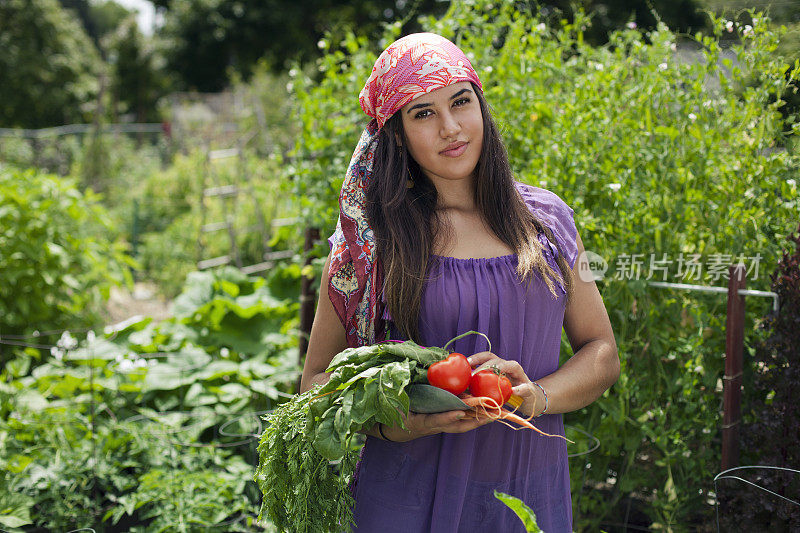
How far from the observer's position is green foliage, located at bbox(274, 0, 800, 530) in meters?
2.48

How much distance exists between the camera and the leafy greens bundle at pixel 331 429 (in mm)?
1359

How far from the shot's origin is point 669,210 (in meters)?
2.56

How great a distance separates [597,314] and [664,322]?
43.2 inches

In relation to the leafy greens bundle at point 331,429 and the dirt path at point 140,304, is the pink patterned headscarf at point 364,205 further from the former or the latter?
the dirt path at point 140,304

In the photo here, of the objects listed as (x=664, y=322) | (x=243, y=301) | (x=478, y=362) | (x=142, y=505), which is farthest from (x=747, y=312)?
(x=243, y=301)

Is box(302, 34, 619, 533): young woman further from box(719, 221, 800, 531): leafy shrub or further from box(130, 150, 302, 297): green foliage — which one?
box(130, 150, 302, 297): green foliage

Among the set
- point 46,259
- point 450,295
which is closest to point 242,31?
point 46,259

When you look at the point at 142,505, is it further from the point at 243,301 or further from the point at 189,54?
the point at 189,54

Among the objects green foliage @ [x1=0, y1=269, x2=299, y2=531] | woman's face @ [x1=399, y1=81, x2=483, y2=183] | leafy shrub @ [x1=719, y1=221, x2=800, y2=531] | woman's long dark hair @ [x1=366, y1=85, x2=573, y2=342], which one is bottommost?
green foliage @ [x1=0, y1=269, x2=299, y2=531]

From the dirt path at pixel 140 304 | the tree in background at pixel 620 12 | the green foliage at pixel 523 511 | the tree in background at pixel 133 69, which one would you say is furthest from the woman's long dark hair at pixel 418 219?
the tree in background at pixel 133 69

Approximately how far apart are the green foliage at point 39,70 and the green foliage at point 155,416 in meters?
17.9

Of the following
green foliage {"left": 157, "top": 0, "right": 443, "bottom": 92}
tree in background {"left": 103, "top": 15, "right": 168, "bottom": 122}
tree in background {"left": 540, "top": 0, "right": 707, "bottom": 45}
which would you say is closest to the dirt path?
tree in background {"left": 540, "top": 0, "right": 707, "bottom": 45}

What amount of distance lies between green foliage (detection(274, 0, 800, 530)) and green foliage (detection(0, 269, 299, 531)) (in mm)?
1439

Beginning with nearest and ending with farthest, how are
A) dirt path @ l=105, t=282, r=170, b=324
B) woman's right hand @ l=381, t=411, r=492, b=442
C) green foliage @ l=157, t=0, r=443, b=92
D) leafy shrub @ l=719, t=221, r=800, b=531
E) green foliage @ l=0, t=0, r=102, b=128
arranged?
woman's right hand @ l=381, t=411, r=492, b=442
leafy shrub @ l=719, t=221, r=800, b=531
dirt path @ l=105, t=282, r=170, b=324
green foliage @ l=157, t=0, r=443, b=92
green foliage @ l=0, t=0, r=102, b=128
